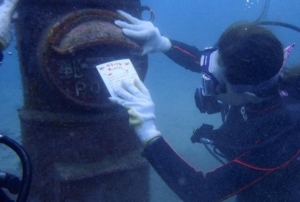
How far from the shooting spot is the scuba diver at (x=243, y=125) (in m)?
1.94

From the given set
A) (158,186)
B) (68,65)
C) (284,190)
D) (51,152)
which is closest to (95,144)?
(51,152)

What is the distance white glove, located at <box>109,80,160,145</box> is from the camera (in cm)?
196

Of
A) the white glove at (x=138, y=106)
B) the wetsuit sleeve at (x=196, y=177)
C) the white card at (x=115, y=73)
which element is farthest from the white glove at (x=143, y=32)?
the wetsuit sleeve at (x=196, y=177)

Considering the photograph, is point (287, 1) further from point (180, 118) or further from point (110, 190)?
point (110, 190)

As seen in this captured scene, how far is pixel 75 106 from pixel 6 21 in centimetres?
71

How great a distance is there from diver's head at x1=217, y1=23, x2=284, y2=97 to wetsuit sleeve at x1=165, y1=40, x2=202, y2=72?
0.98 metres

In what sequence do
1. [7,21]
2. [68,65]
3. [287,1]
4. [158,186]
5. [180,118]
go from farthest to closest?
[287,1] < [180,118] < [158,186] < [68,65] < [7,21]

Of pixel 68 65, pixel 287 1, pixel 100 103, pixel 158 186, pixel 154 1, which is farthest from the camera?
pixel 154 1

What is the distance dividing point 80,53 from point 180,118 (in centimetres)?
667

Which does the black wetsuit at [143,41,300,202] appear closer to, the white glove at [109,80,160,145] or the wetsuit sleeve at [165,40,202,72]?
the white glove at [109,80,160,145]

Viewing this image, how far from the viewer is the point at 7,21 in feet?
6.20

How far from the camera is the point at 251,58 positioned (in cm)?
188

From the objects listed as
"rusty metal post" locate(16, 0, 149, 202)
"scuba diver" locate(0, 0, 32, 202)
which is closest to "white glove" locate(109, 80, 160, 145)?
"rusty metal post" locate(16, 0, 149, 202)

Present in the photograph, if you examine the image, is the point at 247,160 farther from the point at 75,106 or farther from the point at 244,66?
the point at 75,106
